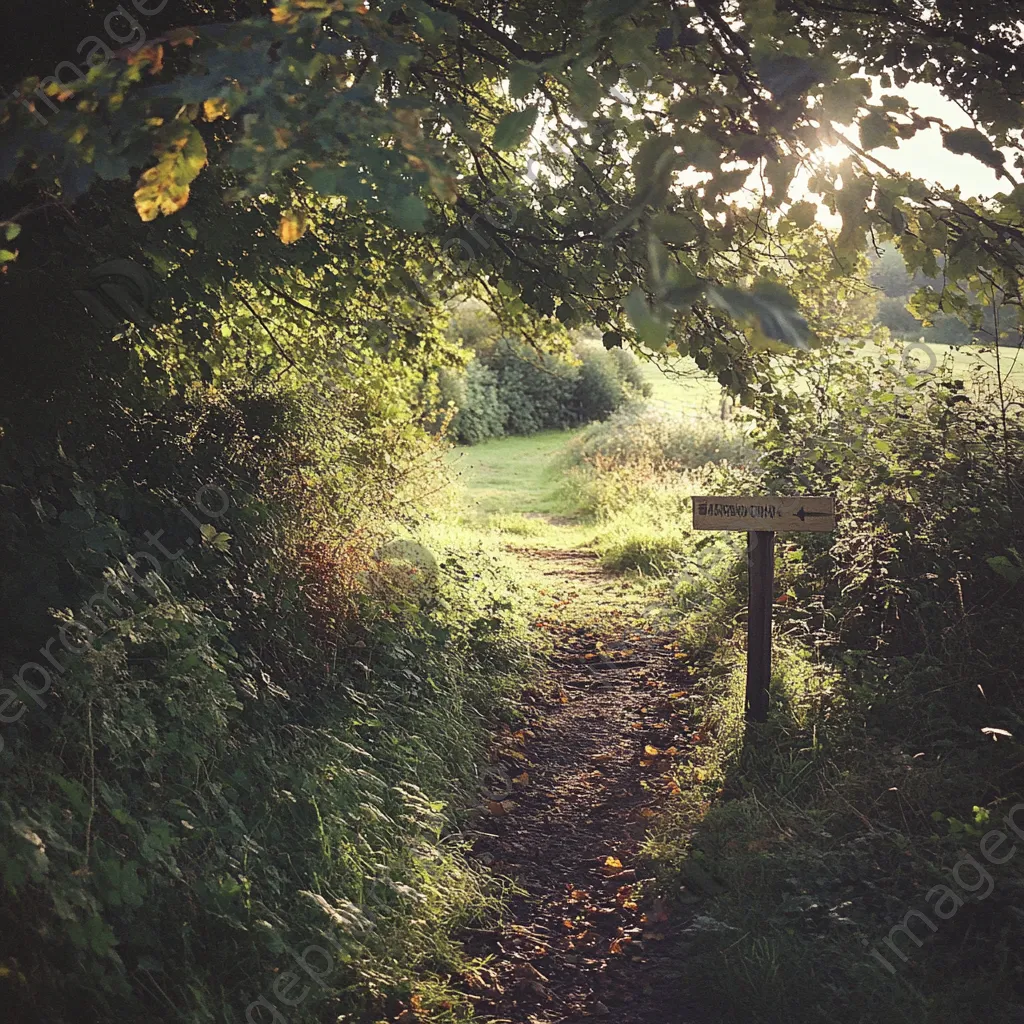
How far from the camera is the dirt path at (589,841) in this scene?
349 centimetres

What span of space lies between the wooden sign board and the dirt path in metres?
1.50

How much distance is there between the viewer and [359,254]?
18.5ft

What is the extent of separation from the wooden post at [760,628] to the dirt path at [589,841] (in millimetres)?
650

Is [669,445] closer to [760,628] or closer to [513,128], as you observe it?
[760,628]

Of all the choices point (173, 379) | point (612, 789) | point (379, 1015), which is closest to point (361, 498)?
point (173, 379)

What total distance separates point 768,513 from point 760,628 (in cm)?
69

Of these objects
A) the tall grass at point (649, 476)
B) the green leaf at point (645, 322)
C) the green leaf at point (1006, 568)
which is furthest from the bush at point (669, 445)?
the green leaf at point (645, 322)

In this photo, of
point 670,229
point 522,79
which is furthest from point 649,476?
point 522,79

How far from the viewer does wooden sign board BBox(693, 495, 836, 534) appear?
5.15 m

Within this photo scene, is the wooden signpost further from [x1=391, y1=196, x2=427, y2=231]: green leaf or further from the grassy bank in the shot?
[x1=391, y1=196, x2=427, y2=231]: green leaf

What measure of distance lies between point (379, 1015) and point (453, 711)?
258 centimetres

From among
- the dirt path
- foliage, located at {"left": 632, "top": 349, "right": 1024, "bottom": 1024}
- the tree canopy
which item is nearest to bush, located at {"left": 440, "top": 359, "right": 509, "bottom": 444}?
the dirt path

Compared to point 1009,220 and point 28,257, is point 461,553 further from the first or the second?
point 1009,220

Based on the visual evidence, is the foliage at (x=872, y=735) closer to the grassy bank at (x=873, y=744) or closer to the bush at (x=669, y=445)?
the grassy bank at (x=873, y=744)
